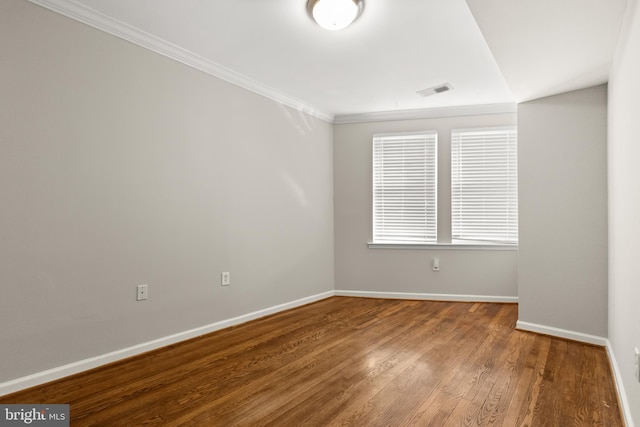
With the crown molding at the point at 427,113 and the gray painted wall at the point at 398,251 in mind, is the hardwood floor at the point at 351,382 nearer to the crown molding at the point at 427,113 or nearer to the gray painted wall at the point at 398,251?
the gray painted wall at the point at 398,251

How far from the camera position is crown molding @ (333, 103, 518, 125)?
5.17 metres

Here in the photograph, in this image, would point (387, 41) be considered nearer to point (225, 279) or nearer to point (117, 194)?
point (117, 194)

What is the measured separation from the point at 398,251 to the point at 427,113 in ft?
5.93

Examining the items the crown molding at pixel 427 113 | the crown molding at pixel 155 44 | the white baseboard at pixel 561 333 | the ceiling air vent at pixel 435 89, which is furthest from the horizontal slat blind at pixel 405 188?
the white baseboard at pixel 561 333

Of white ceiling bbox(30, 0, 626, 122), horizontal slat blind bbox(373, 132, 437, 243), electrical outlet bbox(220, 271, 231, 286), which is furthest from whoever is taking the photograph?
horizontal slat blind bbox(373, 132, 437, 243)

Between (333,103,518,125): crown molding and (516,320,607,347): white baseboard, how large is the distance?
258 centimetres

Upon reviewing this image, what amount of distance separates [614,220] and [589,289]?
0.83 meters

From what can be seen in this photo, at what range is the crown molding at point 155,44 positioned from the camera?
276 centimetres

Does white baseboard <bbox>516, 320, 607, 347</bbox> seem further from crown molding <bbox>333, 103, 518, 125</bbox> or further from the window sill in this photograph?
crown molding <bbox>333, 103, 518, 125</bbox>

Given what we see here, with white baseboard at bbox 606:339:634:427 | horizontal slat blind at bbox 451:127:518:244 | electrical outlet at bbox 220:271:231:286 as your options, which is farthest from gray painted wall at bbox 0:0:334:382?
white baseboard at bbox 606:339:634:427

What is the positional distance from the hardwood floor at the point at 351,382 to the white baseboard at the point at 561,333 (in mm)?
92

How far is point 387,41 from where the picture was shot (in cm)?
330

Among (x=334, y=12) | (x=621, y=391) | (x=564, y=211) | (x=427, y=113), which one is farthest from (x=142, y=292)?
(x=427, y=113)

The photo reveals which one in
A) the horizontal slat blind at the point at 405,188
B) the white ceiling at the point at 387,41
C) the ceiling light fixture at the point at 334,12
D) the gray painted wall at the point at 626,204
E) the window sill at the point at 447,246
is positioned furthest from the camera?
the horizontal slat blind at the point at 405,188
